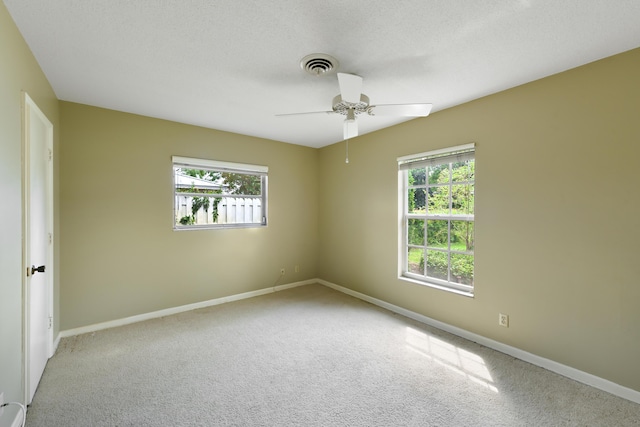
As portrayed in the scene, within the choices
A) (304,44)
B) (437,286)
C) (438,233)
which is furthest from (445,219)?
(304,44)

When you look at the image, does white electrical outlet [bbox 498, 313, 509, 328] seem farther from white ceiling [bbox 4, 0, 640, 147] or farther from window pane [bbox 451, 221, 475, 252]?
white ceiling [bbox 4, 0, 640, 147]

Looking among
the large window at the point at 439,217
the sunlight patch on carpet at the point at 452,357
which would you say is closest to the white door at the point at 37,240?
the sunlight patch on carpet at the point at 452,357

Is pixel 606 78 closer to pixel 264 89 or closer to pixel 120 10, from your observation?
pixel 264 89

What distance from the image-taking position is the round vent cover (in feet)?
6.51

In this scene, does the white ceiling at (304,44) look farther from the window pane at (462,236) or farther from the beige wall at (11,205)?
the window pane at (462,236)

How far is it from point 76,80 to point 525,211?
13.4ft

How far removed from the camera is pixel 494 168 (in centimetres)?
268

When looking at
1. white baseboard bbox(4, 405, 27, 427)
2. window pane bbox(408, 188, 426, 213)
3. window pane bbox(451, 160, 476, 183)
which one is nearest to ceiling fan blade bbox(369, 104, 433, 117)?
window pane bbox(451, 160, 476, 183)

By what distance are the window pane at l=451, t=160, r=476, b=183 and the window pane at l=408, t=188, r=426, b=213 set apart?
42 centimetres

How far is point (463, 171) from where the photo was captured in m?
3.02

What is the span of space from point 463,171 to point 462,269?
3.51 feet

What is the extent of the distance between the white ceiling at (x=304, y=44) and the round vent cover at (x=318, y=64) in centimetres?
5

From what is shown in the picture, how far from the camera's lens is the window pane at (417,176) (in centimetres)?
342

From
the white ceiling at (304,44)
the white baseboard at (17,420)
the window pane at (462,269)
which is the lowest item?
the white baseboard at (17,420)
